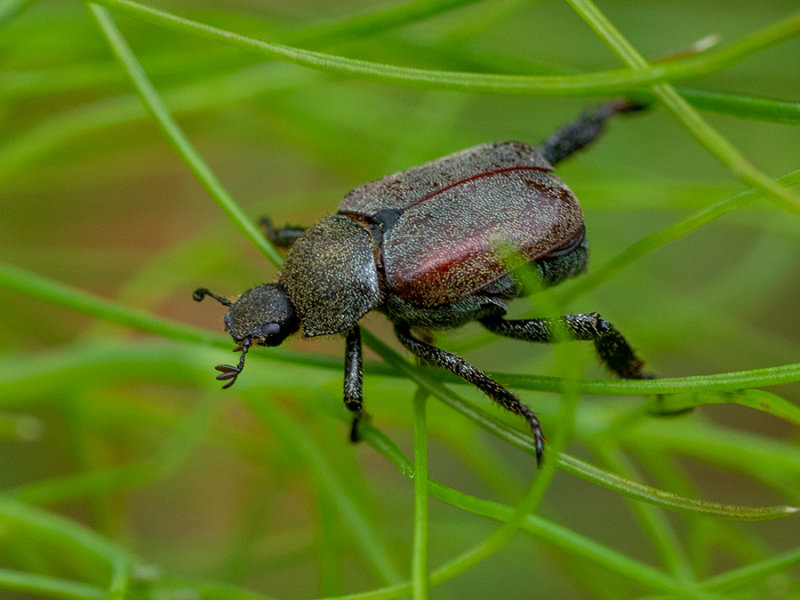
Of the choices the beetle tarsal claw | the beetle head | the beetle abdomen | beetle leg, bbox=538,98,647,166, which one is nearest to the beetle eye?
the beetle head

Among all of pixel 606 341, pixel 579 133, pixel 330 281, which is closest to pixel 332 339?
pixel 330 281

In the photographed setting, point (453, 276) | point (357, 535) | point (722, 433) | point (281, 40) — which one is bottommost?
point (357, 535)

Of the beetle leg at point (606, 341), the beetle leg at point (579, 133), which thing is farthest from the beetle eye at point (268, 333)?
the beetle leg at point (579, 133)

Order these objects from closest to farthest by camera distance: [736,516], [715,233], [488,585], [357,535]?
[736,516] → [357,535] → [488,585] → [715,233]

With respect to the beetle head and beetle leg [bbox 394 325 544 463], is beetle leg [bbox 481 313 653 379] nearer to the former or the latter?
beetle leg [bbox 394 325 544 463]

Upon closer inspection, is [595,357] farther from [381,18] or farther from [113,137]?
[113,137]

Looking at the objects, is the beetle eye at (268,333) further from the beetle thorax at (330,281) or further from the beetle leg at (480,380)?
the beetle leg at (480,380)

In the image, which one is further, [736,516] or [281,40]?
[281,40]

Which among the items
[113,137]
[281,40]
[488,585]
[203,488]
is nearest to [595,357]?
[281,40]
